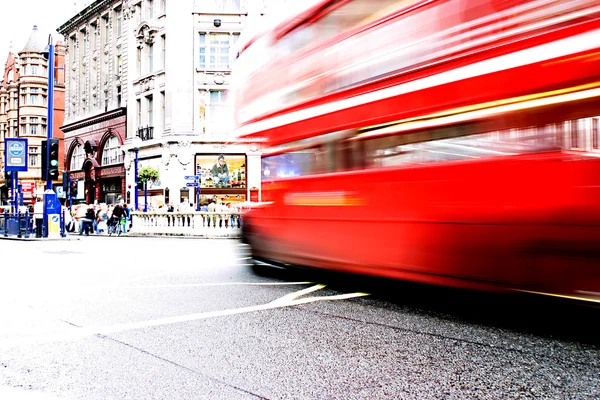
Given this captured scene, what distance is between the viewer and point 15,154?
25.2 meters

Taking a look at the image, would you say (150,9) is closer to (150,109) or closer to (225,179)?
(150,109)

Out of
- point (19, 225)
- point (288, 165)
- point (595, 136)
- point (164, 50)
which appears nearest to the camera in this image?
point (595, 136)

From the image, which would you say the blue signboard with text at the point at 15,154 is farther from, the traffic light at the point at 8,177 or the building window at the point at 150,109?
the traffic light at the point at 8,177

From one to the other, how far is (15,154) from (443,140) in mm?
24135

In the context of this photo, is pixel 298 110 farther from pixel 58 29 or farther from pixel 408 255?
pixel 58 29

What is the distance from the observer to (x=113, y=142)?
43.2m

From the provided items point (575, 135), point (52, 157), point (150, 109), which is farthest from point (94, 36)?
point (575, 135)

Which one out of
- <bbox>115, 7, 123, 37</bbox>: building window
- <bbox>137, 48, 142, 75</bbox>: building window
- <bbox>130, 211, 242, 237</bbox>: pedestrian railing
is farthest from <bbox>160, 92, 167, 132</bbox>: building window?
<bbox>130, 211, 242, 237</bbox>: pedestrian railing

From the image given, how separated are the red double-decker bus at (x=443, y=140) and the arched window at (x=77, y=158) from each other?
142ft

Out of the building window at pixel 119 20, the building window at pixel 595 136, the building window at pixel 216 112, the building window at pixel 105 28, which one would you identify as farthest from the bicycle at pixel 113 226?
the building window at pixel 595 136

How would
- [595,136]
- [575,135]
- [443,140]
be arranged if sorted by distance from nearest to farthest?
[595,136] → [575,135] → [443,140]

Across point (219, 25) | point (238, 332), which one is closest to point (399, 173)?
point (238, 332)

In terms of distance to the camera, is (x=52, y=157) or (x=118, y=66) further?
(x=118, y=66)

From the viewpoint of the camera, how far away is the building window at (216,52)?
119 ft
